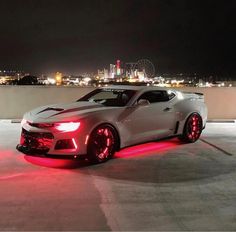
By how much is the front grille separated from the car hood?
0.28 metres

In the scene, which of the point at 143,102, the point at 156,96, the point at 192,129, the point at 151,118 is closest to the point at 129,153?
the point at 151,118

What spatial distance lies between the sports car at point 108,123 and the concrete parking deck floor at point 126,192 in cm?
29

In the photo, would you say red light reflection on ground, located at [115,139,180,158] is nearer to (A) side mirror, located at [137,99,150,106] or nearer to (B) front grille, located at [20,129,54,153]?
(A) side mirror, located at [137,99,150,106]

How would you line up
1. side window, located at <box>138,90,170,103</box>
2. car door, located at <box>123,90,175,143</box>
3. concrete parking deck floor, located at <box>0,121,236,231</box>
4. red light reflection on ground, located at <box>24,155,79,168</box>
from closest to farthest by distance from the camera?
1. concrete parking deck floor, located at <box>0,121,236,231</box>
2. red light reflection on ground, located at <box>24,155,79,168</box>
3. car door, located at <box>123,90,175,143</box>
4. side window, located at <box>138,90,170,103</box>

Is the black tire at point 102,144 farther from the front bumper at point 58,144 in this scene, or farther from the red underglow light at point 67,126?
the red underglow light at point 67,126

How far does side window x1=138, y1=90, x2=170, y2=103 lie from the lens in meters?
9.38

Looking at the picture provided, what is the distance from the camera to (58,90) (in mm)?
14703

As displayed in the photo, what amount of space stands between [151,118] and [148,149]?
72 cm

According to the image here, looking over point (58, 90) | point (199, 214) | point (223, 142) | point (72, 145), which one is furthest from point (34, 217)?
point (58, 90)

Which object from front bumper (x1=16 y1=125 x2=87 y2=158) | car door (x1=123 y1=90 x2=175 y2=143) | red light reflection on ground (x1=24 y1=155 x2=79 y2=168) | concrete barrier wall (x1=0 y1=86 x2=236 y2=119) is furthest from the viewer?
concrete barrier wall (x1=0 y1=86 x2=236 y2=119)

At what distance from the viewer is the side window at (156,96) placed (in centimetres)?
938

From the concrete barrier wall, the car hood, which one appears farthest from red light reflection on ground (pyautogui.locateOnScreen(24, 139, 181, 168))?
the concrete barrier wall

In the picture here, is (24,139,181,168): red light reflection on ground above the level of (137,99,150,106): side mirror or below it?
below

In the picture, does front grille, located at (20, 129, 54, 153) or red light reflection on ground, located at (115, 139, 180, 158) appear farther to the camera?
red light reflection on ground, located at (115, 139, 180, 158)
